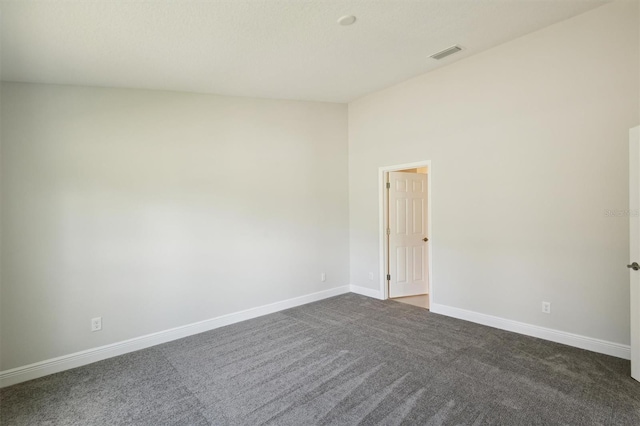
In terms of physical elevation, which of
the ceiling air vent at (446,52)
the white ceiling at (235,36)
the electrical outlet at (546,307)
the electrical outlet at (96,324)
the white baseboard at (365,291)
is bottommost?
the white baseboard at (365,291)

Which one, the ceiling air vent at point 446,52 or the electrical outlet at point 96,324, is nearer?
the electrical outlet at point 96,324

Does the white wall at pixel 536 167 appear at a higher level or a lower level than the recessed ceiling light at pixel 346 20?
lower

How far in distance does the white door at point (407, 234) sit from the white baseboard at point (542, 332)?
0.87m

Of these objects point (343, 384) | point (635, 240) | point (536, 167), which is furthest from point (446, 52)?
point (343, 384)

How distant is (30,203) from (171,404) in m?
2.20

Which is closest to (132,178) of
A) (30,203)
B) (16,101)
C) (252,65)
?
(30,203)

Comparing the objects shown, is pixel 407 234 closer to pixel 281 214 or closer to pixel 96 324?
pixel 281 214

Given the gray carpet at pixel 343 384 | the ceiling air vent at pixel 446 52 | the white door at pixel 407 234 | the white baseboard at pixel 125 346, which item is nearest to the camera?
the gray carpet at pixel 343 384

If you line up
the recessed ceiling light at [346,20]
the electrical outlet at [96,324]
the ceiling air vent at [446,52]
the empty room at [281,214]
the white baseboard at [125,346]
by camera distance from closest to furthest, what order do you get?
the empty room at [281,214] < the recessed ceiling light at [346,20] < the white baseboard at [125,346] < the electrical outlet at [96,324] < the ceiling air vent at [446,52]

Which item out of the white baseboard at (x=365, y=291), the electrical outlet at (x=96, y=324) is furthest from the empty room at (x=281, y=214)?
the white baseboard at (x=365, y=291)

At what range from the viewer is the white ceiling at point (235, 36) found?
2188 mm

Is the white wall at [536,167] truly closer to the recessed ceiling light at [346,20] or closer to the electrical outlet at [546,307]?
the electrical outlet at [546,307]

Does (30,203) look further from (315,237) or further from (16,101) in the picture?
(315,237)

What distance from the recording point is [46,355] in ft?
9.17
